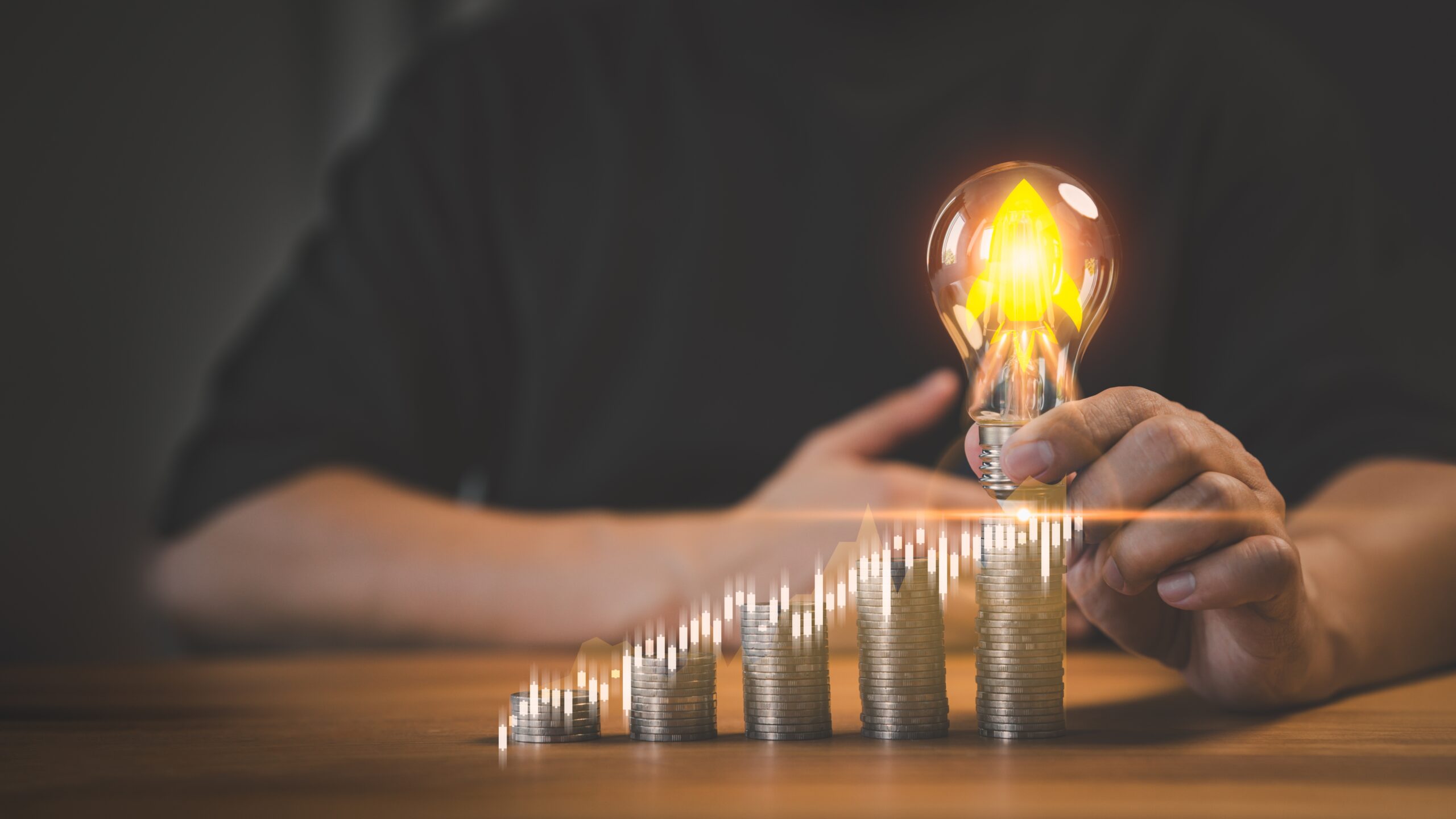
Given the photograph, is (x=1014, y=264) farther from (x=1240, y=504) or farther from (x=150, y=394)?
(x=150, y=394)

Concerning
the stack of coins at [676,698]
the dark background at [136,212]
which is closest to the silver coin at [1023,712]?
the stack of coins at [676,698]

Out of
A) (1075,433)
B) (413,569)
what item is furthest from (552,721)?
(413,569)

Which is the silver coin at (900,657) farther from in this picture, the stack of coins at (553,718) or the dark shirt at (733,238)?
the dark shirt at (733,238)

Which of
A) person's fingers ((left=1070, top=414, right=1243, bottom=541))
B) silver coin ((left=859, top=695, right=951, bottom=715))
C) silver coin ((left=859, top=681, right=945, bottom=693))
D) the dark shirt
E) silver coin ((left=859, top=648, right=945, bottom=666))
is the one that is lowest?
silver coin ((left=859, top=695, right=951, bottom=715))

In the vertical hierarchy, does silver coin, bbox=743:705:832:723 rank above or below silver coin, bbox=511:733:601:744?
above

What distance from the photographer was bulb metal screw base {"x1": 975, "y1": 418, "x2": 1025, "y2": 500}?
386 mm

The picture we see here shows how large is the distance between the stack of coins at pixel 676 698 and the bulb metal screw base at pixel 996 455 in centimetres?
12

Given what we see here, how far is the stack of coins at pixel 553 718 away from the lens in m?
0.43

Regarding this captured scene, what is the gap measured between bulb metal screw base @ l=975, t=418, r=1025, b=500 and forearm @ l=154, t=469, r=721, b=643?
512mm

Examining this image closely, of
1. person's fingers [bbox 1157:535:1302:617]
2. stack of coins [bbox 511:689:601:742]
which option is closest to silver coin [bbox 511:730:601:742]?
stack of coins [bbox 511:689:601:742]

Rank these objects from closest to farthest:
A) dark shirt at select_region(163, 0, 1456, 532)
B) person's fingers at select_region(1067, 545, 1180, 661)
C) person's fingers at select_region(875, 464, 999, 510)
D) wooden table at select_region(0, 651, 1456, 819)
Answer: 1. wooden table at select_region(0, 651, 1456, 819)
2. person's fingers at select_region(1067, 545, 1180, 661)
3. person's fingers at select_region(875, 464, 999, 510)
4. dark shirt at select_region(163, 0, 1456, 532)

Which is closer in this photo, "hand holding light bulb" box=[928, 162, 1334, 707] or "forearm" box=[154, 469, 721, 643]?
"hand holding light bulb" box=[928, 162, 1334, 707]

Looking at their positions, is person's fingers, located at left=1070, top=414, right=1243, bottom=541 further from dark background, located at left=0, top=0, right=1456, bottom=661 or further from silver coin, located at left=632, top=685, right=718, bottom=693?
dark background, located at left=0, top=0, right=1456, bottom=661

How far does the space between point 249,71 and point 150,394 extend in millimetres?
488
